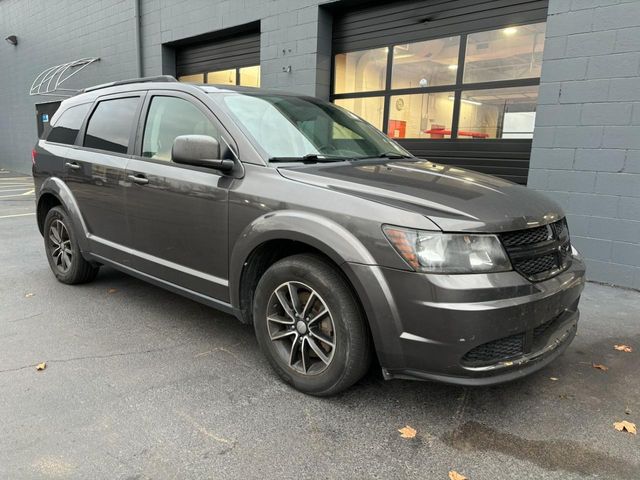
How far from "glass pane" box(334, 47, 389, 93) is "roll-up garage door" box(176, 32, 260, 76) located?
2.01m

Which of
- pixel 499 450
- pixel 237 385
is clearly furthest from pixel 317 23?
pixel 499 450

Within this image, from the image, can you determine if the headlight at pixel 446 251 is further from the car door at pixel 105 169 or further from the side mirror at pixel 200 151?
the car door at pixel 105 169

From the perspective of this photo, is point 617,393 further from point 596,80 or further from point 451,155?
point 451,155

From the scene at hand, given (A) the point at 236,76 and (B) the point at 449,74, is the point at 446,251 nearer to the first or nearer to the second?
(B) the point at 449,74

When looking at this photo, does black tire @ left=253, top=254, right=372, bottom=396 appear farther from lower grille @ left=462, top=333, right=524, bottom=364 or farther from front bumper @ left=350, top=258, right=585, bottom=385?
lower grille @ left=462, top=333, right=524, bottom=364

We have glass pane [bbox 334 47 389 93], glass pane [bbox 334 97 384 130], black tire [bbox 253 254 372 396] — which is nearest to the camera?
black tire [bbox 253 254 372 396]

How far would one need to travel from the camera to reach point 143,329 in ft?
12.7

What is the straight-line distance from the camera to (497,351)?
2.43m

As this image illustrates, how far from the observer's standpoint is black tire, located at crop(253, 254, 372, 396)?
261cm

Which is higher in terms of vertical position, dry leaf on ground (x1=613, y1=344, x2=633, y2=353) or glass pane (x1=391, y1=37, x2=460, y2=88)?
glass pane (x1=391, y1=37, x2=460, y2=88)

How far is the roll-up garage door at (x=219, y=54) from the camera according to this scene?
9406 mm

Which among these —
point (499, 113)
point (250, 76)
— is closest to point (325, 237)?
point (499, 113)

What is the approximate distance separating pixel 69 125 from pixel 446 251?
4.07 metres

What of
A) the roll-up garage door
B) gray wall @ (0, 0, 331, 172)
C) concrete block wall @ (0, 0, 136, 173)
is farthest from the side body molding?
concrete block wall @ (0, 0, 136, 173)
